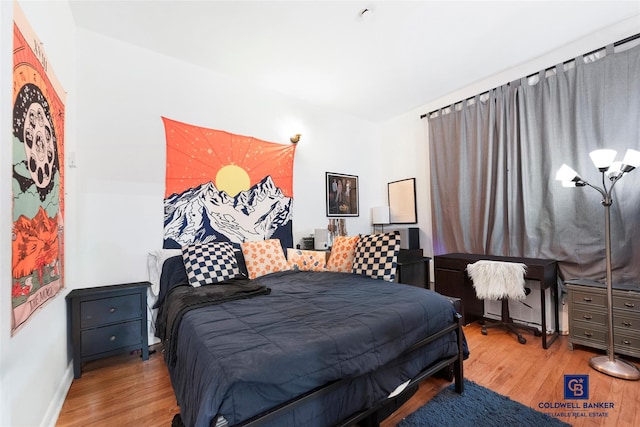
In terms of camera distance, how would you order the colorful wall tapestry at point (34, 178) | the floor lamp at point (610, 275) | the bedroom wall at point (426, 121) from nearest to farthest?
the colorful wall tapestry at point (34, 178) < the floor lamp at point (610, 275) < the bedroom wall at point (426, 121)

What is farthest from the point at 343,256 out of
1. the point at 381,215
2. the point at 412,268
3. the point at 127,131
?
the point at 127,131

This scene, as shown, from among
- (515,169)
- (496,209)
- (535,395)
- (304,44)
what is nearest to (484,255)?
(496,209)

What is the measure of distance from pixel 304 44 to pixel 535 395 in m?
3.34

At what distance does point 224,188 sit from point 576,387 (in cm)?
341

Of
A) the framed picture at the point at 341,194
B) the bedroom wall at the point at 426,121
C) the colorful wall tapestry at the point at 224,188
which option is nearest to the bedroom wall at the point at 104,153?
the colorful wall tapestry at the point at 224,188

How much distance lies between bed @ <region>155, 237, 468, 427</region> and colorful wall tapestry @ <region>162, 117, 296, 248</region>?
37.1 inches

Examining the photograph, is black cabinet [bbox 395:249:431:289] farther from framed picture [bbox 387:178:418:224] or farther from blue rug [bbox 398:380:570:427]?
blue rug [bbox 398:380:570:427]

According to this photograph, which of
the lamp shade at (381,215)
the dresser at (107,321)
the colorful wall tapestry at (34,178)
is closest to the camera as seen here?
the colorful wall tapestry at (34,178)

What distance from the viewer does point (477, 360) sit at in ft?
7.32

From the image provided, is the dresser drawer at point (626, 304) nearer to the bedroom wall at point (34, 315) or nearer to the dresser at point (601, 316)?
the dresser at point (601, 316)

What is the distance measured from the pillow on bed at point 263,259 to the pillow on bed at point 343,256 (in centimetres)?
49

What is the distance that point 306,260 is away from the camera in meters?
3.00

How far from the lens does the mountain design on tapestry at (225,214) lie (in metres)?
2.75

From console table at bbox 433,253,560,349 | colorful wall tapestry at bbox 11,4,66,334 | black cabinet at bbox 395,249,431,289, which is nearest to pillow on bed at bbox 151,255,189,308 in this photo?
colorful wall tapestry at bbox 11,4,66,334
